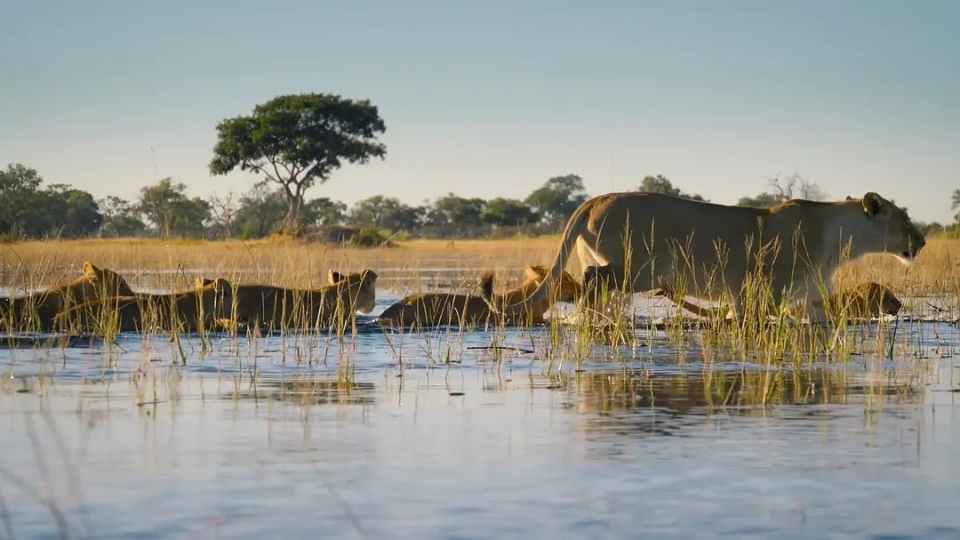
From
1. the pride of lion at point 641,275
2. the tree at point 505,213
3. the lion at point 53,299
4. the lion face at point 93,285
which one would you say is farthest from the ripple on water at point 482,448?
the tree at point 505,213

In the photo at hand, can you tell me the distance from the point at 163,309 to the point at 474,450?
485 centimetres

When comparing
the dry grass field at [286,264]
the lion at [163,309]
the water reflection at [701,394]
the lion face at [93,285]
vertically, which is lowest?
the water reflection at [701,394]

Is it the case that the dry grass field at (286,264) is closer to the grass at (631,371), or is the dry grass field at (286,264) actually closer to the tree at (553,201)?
the grass at (631,371)

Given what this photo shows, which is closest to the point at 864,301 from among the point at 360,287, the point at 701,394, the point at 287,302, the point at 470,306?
the point at 470,306

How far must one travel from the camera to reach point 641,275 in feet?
31.9

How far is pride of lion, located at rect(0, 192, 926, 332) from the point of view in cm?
938

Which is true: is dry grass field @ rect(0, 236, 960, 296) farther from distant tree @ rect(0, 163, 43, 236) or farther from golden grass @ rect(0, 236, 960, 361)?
distant tree @ rect(0, 163, 43, 236)

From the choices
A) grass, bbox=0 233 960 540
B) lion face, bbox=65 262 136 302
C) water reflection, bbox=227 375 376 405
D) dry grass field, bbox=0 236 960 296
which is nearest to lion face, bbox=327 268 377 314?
dry grass field, bbox=0 236 960 296

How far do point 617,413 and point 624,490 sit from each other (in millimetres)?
1520

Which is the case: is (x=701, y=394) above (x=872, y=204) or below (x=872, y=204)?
below

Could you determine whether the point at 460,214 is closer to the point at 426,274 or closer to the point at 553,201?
the point at 553,201

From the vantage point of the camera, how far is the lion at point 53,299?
8.95m

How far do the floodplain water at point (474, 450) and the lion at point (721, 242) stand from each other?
93.3 inches

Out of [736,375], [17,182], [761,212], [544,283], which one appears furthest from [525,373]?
[17,182]
